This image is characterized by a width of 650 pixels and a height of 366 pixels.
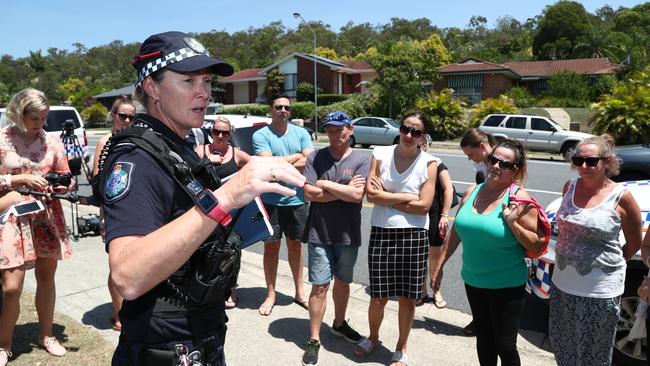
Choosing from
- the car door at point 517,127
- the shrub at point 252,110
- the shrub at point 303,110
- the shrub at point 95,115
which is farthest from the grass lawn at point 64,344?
the shrub at point 95,115

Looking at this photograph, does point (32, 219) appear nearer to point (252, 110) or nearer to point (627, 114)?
point (627, 114)

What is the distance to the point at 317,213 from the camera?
4.07 m

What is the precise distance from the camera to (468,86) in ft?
132

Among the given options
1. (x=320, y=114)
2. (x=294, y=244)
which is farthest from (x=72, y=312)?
(x=320, y=114)

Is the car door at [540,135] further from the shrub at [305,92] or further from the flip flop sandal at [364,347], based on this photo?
the shrub at [305,92]

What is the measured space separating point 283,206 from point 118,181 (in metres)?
3.36

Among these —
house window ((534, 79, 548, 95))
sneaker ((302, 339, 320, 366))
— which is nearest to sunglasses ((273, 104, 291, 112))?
sneaker ((302, 339, 320, 366))

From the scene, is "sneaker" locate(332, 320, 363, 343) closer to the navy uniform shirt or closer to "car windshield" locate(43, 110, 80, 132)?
the navy uniform shirt

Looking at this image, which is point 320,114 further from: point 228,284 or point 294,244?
point 228,284

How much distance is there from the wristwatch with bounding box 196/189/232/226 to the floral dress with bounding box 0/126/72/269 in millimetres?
2742

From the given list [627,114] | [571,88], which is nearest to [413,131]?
[627,114]

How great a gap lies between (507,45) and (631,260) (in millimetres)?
70774

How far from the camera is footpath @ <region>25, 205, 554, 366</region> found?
3.85m

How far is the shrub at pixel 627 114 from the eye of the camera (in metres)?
18.0
